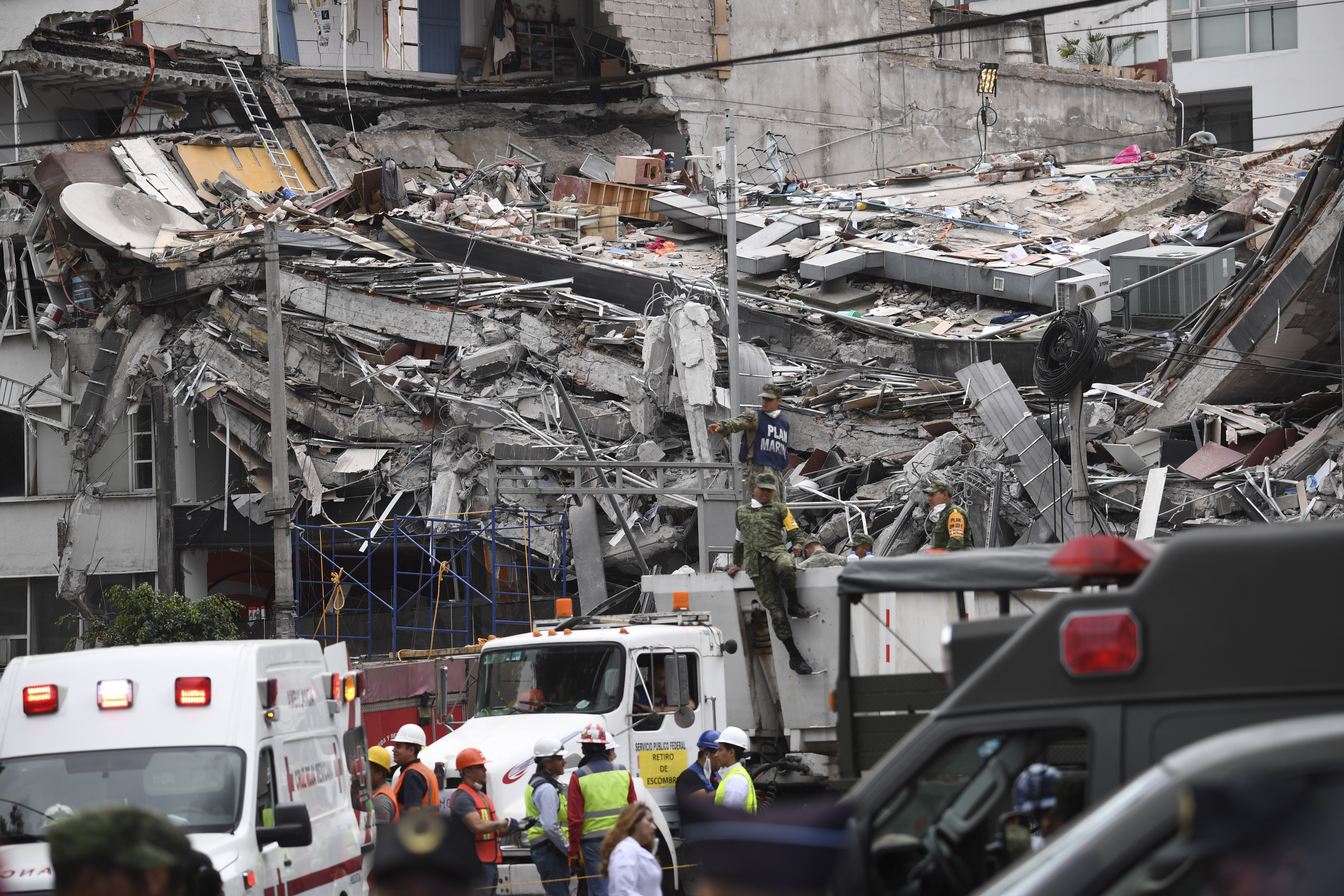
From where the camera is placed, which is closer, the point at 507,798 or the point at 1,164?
the point at 507,798

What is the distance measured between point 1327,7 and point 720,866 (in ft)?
171

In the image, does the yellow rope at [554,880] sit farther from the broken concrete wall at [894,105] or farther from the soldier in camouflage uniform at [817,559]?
the broken concrete wall at [894,105]

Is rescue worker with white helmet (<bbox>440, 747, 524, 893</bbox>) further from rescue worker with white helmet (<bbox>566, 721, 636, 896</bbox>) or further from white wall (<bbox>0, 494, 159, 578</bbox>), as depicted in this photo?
white wall (<bbox>0, 494, 159, 578</bbox>)

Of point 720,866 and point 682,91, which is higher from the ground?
point 682,91

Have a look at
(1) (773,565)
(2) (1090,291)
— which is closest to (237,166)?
(2) (1090,291)

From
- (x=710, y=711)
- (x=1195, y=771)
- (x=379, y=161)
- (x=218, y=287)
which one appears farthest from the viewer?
(x=379, y=161)

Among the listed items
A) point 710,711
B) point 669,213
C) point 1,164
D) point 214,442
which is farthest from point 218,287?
point 710,711

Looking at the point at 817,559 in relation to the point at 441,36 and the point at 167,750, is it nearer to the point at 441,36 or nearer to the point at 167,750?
the point at 167,750

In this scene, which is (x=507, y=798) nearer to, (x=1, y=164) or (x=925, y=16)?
(x=1, y=164)

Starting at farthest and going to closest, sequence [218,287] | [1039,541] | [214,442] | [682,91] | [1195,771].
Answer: [682,91]
[214,442]
[218,287]
[1039,541]
[1195,771]

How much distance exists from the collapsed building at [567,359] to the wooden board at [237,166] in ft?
0.25

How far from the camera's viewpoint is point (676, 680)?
11.6 meters

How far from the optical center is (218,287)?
28.1 meters

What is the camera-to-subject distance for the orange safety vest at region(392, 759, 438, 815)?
32.2 ft
